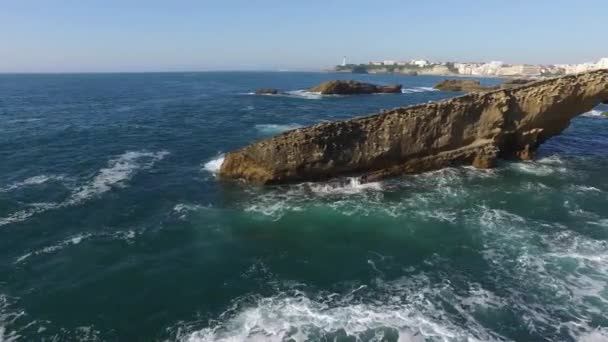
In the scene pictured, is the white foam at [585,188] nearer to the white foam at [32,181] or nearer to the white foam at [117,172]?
the white foam at [117,172]

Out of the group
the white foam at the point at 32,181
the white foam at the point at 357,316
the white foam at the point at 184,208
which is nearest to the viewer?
the white foam at the point at 357,316

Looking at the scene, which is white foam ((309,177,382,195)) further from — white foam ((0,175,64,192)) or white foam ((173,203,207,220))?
white foam ((0,175,64,192))

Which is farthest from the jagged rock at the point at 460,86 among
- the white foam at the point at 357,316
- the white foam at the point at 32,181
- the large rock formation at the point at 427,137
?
the white foam at the point at 357,316

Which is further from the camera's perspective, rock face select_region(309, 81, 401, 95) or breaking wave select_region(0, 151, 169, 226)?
rock face select_region(309, 81, 401, 95)

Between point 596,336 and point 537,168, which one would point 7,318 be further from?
point 537,168

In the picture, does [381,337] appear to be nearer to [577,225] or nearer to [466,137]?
[577,225]

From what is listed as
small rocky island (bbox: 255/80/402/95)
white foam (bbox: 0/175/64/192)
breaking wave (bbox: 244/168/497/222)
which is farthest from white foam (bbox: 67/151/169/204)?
small rocky island (bbox: 255/80/402/95)

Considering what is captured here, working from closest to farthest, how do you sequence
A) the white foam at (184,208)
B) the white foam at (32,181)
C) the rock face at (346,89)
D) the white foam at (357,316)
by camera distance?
1. the white foam at (357,316)
2. the white foam at (184,208)
3. the white foam at (32,181)
4. the rock face at (346,89)

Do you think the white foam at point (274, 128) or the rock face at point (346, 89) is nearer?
the white foam at point (274, 128)
